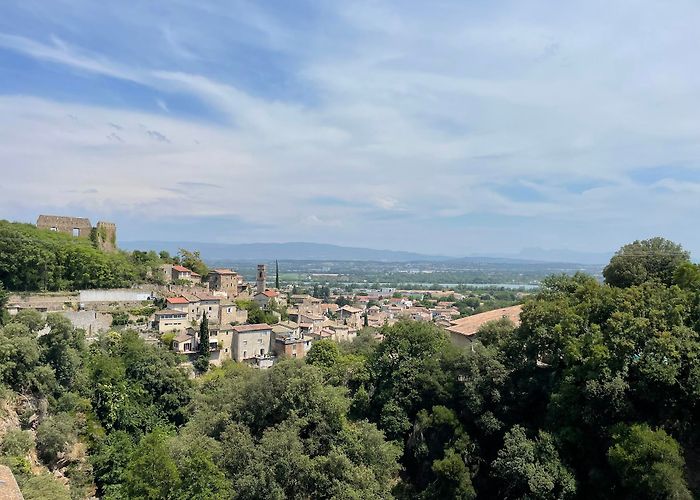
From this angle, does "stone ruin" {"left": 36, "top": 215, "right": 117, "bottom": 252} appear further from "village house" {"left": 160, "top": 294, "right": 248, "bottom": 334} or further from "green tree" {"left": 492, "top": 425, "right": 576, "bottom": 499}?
"green tree" {"left": 492, "top": 425, "right": 576, "bottom": 499}

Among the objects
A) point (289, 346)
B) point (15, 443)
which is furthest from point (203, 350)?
point (15, 443)

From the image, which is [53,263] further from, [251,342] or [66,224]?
[251,342]

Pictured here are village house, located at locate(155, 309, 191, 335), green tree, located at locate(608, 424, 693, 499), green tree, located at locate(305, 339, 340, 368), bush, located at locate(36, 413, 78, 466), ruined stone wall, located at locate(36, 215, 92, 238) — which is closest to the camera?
green tree, located at locate(608, 424, 693, 499)

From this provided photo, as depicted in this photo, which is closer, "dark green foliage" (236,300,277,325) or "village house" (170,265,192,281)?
"dark green foliage" (236,300,277,325)

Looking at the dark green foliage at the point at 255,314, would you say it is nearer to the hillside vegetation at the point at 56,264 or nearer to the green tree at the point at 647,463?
the hillside vegetation at the point at 56,264

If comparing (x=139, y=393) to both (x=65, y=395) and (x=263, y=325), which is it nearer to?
(x=65, y=395)

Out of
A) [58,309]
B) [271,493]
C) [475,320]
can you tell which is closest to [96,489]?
[271,493]

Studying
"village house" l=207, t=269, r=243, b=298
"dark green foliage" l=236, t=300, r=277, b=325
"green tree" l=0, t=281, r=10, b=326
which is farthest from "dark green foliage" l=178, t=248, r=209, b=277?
"green tree" l=0, t=281, r=10, b=326
